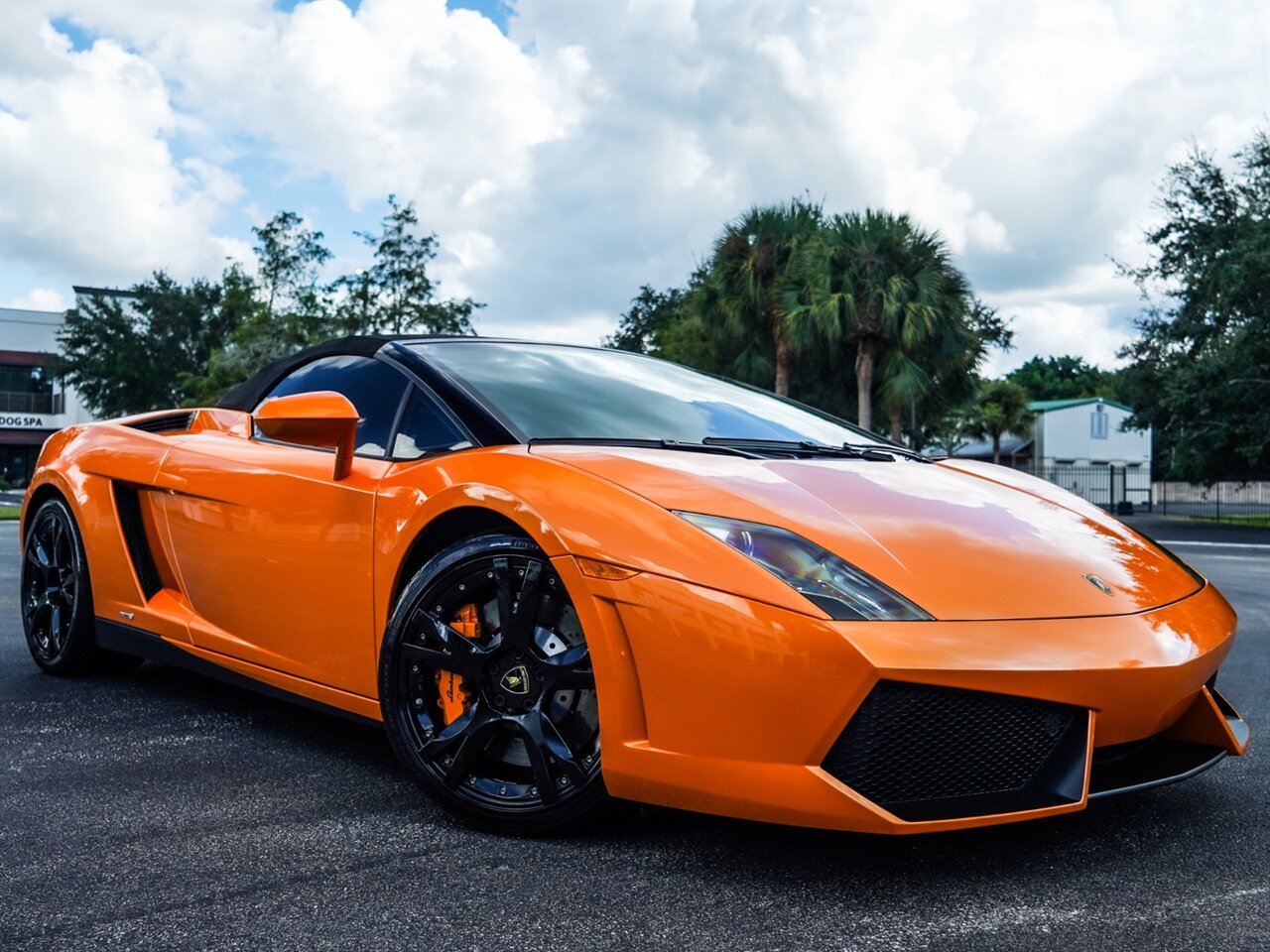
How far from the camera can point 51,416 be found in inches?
2058

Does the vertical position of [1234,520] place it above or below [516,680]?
below

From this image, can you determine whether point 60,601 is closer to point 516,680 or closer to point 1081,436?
point 516,680

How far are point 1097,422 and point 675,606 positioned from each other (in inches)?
1942

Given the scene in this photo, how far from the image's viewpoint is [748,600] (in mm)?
2105

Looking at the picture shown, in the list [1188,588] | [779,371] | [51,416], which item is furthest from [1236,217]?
[51,416]

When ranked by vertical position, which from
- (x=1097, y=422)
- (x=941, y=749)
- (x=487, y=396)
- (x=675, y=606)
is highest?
(x=1097, y=422)

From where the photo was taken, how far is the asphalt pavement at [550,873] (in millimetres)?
1927

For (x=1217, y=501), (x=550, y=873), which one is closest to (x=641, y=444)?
(x=550, y=873)

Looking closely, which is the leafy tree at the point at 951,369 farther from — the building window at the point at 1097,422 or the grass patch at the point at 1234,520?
the building window at the point at 1097,422

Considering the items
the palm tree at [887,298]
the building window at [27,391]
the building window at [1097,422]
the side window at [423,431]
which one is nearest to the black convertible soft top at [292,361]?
the side window at [423,431]

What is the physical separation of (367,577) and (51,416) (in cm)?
5557

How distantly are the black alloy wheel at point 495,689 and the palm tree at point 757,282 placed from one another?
77.5 feet

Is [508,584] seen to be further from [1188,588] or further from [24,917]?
[1188,588]

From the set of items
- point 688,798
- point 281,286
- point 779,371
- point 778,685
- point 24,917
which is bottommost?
point 24,917
